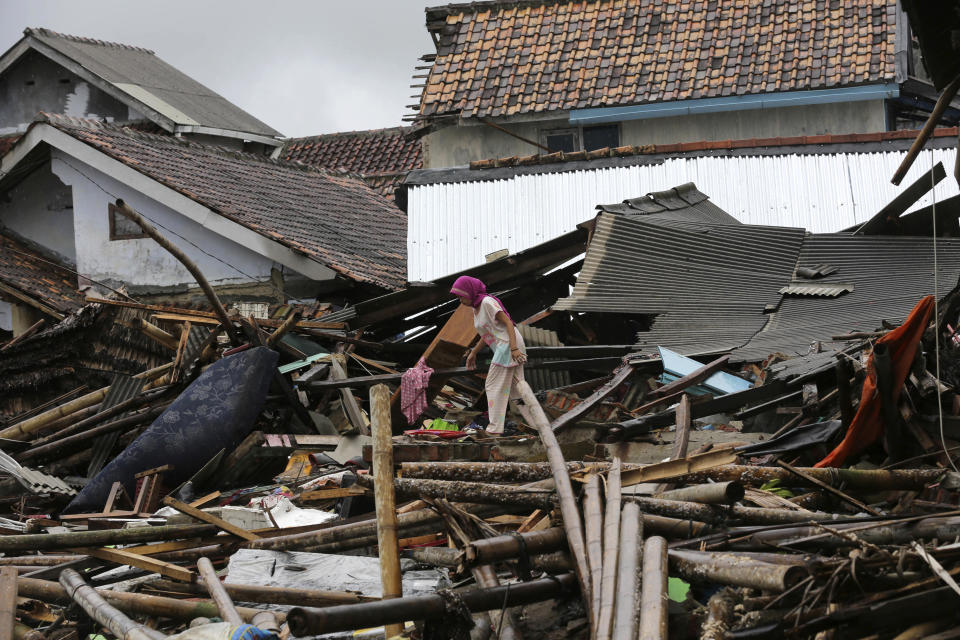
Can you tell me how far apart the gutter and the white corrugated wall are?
9.58 ft

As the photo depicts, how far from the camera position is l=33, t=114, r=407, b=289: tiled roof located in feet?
48.9

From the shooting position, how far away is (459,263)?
48.8 ft

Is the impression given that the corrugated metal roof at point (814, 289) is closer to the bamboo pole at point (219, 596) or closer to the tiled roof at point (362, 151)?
the bamboo pole at point (219, 596)

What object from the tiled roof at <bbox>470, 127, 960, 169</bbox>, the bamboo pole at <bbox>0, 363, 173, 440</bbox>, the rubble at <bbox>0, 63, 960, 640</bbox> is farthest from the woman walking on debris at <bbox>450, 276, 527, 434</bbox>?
the tiled roof at <bbox>470, 127, 960, 169</bbox>

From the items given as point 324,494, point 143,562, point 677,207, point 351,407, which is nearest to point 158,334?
point 351,407

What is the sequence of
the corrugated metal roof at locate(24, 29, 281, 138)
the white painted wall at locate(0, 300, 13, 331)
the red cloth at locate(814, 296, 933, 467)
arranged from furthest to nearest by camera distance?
the corrugated metal roof at locate(24, 29, 281, 138) < the white painted wall at locate(0, 300, 13, 331) < the red cloth at locate(814, 296, 933, 467)

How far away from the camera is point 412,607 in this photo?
436 cm

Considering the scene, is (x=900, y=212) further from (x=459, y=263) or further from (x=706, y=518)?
(x=706, y=518)

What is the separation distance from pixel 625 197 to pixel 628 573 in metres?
11.1

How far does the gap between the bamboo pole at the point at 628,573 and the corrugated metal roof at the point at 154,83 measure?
1713 cm

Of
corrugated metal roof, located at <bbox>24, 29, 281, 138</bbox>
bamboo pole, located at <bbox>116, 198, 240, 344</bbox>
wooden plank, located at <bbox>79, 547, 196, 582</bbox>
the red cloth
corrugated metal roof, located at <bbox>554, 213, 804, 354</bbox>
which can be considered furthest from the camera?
corrugated metal roof, located at <bbox>24, 29, 281, 138</bbox>

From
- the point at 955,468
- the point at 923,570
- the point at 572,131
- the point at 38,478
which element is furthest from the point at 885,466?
the point at 572,131

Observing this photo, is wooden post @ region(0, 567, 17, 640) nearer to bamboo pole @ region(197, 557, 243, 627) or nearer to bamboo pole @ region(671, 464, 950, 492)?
bamboo pole @ region(197, 557, 243, 627)

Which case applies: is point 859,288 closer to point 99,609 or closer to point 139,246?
point 99,609
